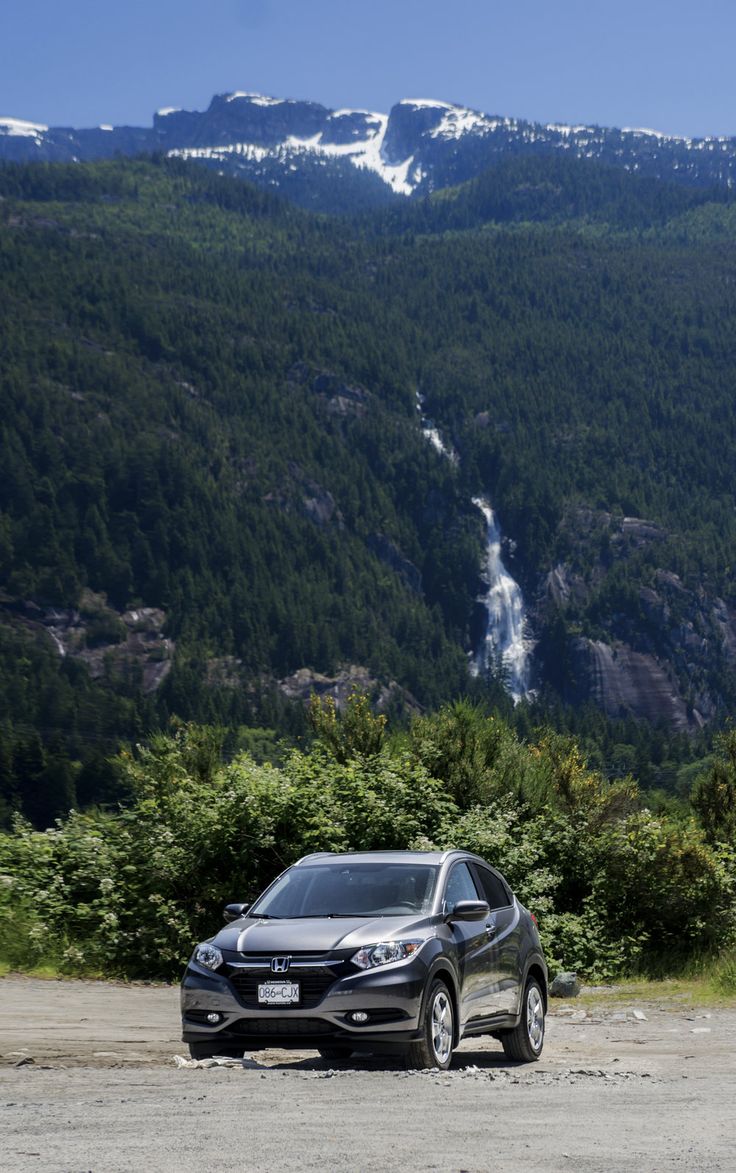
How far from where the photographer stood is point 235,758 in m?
20.4

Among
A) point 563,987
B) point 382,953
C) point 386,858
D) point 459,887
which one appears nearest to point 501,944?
point 459,887

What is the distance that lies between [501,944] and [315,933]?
2.02 metres

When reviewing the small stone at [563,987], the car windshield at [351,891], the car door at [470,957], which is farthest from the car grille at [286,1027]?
the small stone at [563,987]

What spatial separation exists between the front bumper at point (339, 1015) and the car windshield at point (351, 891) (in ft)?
2.91

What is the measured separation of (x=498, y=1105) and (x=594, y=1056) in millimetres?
4737

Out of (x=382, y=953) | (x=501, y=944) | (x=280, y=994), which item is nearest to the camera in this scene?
(x=280, y=994)

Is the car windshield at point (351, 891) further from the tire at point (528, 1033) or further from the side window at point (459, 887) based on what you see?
the tire at point (528, 1033)

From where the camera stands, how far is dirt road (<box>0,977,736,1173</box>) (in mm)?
7426

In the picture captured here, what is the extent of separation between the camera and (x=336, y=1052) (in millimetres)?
10906

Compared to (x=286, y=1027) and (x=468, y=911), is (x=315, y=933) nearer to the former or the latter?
(x=286, y=1027)

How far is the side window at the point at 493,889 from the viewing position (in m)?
12.9

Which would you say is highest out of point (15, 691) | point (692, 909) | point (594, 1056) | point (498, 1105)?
point (498, 1105)

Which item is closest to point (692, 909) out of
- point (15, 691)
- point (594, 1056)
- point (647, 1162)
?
point (594, 1056)

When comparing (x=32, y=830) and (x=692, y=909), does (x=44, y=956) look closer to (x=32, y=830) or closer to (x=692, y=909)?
(x=32, y=830)
